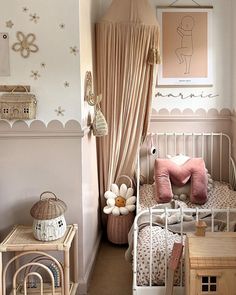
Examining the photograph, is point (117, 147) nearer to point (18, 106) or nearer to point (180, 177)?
point (180, 177)

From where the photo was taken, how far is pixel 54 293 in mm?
2617

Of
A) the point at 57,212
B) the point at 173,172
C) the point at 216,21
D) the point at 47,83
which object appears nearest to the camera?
the point at 57,212

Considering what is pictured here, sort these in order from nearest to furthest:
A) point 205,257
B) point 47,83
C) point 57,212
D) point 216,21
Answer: point 205,257
point 57,212
point 47,83
point 216,21

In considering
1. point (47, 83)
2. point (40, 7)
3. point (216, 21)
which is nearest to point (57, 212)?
point (47, 83)

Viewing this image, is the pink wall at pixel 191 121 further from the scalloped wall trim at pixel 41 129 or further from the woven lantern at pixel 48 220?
the woven lantern at pixel 48 220

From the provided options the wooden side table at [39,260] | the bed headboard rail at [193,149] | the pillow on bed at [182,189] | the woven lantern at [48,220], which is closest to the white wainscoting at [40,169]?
the wooden side table at [39,260]

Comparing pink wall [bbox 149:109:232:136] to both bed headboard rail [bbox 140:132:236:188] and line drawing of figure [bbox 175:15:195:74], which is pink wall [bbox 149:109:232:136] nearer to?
bed headboard rail [bbox 140:132:236:188]

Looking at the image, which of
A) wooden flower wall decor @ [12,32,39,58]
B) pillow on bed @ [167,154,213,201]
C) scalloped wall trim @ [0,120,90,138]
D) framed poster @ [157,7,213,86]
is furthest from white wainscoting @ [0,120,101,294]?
framed poster @ [157,7,213,86]

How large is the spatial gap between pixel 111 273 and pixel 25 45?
68.6 inches

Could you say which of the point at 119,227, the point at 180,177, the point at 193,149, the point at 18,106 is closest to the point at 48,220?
the point at 18,106

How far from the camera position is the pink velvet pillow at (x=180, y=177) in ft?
11.4

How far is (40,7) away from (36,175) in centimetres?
107

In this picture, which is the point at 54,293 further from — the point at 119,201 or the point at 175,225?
the point at 119,201

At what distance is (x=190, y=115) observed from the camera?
160 inches
